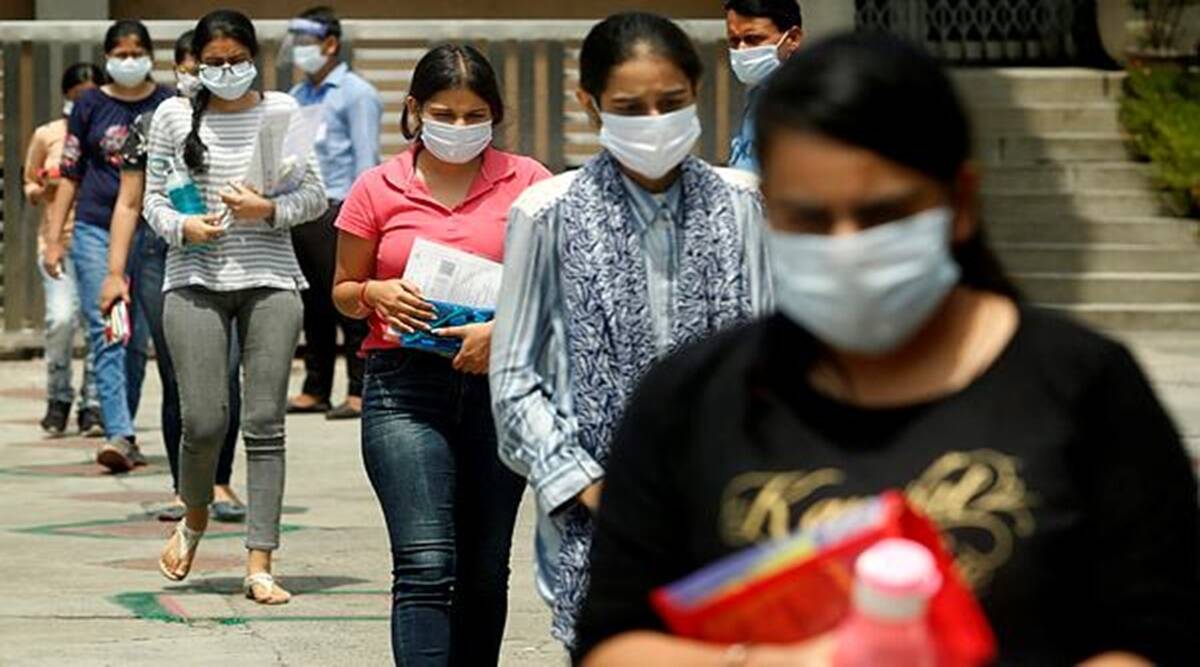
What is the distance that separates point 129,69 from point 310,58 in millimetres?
2873

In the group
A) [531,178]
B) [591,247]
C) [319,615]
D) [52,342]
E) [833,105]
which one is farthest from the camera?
[52,342]

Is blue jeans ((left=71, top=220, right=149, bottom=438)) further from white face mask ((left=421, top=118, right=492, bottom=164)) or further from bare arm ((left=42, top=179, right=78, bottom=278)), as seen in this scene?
white face mask ((left=421, top=118, right=492, bottom=164))

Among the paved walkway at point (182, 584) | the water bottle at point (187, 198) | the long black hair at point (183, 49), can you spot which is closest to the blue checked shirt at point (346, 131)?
the paved walkway at point (182, 584)

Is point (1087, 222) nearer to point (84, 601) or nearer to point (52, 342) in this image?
point (52, 342)

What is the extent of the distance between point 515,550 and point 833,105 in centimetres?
794

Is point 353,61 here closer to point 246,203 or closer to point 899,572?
point 246,203

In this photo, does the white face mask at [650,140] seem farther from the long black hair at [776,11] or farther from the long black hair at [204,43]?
the long black hair at [204,43]

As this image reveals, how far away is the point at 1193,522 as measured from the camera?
9.86 feet

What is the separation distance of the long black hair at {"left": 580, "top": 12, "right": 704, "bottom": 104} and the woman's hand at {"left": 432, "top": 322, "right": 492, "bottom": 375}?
1.41 metres

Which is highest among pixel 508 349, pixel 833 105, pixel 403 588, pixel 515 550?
pixel 833 105

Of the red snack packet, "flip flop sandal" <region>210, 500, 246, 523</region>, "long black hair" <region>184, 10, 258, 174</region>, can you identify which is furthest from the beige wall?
the red snack packet

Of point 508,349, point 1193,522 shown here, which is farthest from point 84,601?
point 1193,522

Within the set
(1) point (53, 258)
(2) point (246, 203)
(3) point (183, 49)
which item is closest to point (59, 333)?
(1) point (53, 258)

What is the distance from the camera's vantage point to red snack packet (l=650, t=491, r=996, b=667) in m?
2.75
